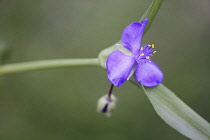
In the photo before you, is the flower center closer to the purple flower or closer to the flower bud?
the purple flower

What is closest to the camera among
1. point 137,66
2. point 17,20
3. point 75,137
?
point 137,66

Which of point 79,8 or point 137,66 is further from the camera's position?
point 79,8

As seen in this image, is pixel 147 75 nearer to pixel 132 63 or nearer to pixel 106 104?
pixel 132 63

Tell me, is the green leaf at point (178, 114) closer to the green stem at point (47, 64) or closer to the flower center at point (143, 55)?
the flower center at point (143, 55)

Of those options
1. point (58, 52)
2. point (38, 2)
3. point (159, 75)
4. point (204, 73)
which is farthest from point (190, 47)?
point (159, 75)

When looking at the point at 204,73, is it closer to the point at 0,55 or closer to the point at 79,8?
the point at 79,8

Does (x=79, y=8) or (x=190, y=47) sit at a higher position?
(x=79, y=8)

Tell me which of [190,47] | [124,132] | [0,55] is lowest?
[124,132]
